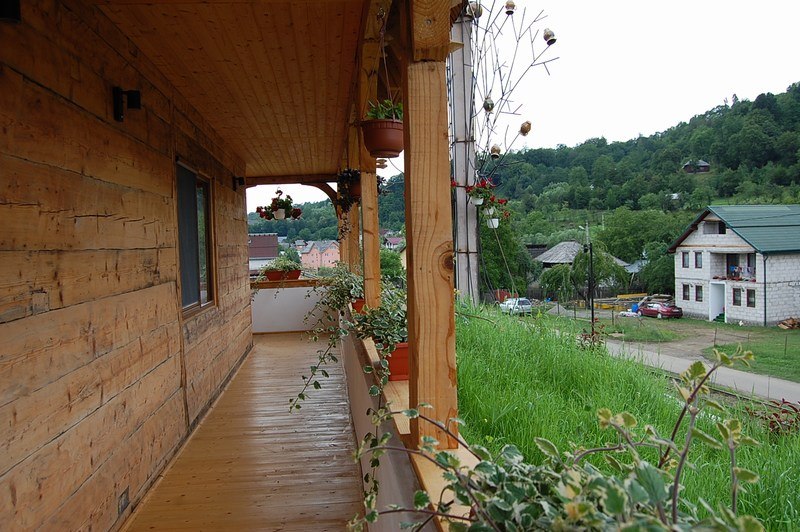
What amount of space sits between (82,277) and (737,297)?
2333 millimetres

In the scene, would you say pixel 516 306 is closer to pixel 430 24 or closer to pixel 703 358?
pixel 703 358

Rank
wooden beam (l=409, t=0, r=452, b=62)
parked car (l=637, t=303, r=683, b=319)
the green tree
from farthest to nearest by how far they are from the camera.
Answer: the green tree < parked car (l=637, t=303, r=683, b=319) < wooden beam (l=409, t=0, r=452, b=62)

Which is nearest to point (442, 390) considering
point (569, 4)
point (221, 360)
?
point (569, 4)

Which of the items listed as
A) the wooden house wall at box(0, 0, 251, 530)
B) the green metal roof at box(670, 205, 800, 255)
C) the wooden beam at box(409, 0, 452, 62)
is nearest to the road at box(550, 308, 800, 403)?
the green metal roof at box(670, 205, 800, 255)

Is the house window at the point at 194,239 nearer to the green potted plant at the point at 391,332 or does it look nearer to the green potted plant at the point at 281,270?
the green potted plant at the point at 391,332

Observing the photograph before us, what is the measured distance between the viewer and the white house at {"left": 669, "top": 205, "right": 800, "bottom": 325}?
154 centimetres

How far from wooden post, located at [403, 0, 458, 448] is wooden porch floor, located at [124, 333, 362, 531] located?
0.52 metres

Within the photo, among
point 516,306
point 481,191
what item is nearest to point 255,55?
point 481,191

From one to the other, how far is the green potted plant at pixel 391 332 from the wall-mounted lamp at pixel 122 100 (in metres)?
1.47

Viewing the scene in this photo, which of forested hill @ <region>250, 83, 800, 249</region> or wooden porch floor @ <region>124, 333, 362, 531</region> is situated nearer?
forested hill @ <region>250, 83, 800, 249</region>

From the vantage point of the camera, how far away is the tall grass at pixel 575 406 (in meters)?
1.09

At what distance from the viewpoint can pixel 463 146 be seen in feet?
11.0

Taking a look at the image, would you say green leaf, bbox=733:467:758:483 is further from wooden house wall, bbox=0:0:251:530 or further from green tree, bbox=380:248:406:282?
green tree, bbox=380:248:406:282

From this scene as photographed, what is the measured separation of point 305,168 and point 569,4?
19.6 ft
